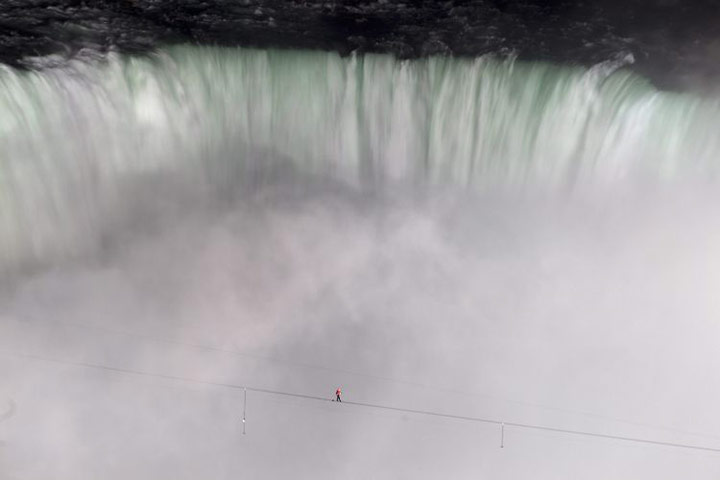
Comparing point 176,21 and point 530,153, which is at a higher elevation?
point 176,21

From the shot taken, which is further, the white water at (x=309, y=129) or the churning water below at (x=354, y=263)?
the white water at (x=309, y=129)

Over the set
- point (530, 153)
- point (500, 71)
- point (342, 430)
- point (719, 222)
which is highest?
point (500, 71)

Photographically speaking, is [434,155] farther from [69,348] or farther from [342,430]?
[69,348]

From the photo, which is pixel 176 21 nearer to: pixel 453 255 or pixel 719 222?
pixel 453 255

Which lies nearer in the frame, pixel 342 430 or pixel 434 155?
pixel 342 430

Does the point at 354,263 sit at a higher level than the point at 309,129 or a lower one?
lower

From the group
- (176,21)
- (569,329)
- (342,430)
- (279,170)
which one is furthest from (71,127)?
(569,329)

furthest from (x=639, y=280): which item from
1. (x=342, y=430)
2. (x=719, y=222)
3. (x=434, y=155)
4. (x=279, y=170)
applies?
(x=279, y=170)

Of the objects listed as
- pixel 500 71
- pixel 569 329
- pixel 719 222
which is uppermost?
pixel 500 71

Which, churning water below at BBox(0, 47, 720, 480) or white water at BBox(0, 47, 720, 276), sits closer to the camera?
churning water below at BBox(0, 47, 720, 480)
